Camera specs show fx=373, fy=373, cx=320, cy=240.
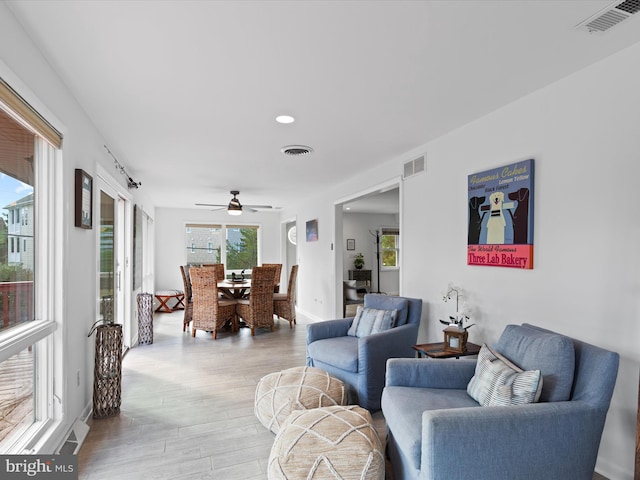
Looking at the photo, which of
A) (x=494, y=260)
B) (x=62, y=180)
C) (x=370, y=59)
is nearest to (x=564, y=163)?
(x=494, y=260)

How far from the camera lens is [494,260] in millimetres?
2848

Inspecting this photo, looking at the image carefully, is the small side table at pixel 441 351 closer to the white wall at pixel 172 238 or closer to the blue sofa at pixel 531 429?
the blue sofa at pixel 531 429

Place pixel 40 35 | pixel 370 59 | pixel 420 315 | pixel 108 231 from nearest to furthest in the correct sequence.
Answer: pixel 40 35, pixel 370 59, pixel 420 315, pixel 108 231

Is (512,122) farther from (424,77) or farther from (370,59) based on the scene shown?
(370,59)

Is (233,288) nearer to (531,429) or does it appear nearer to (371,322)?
(371,322)

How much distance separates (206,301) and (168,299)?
286 centimetres

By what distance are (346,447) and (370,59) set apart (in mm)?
2106

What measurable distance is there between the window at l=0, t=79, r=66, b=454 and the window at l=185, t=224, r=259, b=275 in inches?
271

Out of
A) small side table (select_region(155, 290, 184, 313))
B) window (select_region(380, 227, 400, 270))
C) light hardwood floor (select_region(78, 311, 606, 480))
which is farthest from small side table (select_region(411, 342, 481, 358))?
window (select_region(380, 227, 400, 270))

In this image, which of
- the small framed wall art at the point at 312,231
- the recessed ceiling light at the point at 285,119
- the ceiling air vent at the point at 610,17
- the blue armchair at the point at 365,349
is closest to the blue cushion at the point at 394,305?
the blue armchair at the point at 365,349

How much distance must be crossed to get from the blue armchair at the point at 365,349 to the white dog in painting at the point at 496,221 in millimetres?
1003

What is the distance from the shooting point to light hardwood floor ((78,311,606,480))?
7.43 ft

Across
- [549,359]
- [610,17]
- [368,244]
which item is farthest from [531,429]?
[368,244]

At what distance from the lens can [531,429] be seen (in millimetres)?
1643
